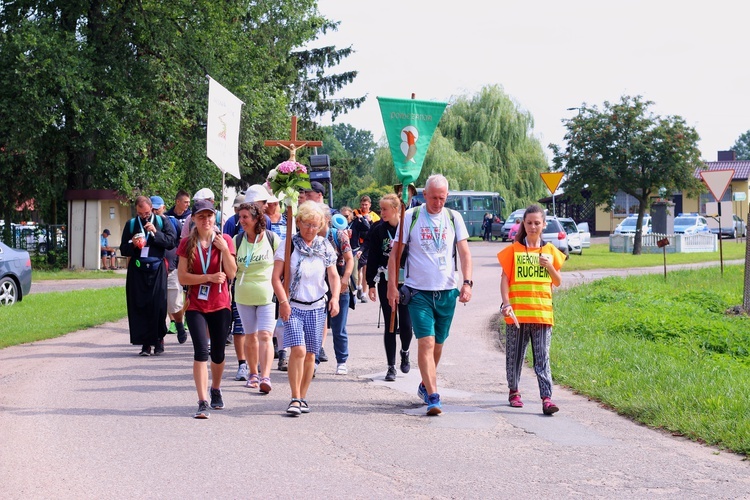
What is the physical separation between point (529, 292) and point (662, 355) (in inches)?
147

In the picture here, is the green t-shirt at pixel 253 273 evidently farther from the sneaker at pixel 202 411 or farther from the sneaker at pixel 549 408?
the sneaker at pixel 549 408

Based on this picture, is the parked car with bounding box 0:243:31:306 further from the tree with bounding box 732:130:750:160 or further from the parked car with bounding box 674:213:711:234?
the tree with bounding box 732:130:750:160

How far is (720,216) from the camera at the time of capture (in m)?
24.5

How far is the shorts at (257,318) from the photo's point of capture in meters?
9.25

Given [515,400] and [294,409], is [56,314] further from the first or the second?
[515,400]

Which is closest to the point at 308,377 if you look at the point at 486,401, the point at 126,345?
the point at 486,401

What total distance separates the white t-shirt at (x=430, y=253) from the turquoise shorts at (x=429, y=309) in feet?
0.22

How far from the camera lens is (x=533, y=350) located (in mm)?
8766

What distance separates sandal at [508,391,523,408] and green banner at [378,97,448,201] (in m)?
2.29

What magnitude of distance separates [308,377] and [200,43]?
26393mm

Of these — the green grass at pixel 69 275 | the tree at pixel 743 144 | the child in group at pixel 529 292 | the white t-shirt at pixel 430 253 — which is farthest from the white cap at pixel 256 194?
the tree at pixel 743 144

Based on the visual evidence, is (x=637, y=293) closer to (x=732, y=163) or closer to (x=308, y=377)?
(x=308, y=377)

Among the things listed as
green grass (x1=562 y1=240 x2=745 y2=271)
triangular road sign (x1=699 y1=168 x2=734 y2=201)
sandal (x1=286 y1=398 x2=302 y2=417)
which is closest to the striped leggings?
sandal (x1=286 y1=398 x2=302 y2=417)

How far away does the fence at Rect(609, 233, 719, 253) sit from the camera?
43166 mm
